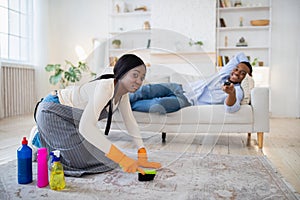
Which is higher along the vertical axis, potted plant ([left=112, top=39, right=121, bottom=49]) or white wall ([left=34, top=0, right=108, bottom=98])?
white wall ([left=34, top=0, right=108, bottom=98])

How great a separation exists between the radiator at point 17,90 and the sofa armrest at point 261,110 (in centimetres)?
301

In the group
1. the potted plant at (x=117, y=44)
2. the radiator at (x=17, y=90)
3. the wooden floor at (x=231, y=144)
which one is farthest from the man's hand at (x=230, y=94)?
the radiator at (x=17, y=90)

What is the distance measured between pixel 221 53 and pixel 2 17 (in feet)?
10.1

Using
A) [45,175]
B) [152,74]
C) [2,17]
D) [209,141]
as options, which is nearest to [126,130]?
[152,74]

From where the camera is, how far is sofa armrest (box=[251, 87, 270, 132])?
7.24 feet

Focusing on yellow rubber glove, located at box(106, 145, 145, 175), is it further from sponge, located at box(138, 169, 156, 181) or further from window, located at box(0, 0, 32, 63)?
window, located at box(0, 0, 32, 63)

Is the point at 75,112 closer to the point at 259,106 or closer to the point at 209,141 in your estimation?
the point at 209,141

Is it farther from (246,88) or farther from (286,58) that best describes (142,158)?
(286,58)

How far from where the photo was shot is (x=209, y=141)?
2.09 meters

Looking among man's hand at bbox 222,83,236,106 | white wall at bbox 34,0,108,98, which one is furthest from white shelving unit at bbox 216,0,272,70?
man's hand at bbox 222,83,236,106

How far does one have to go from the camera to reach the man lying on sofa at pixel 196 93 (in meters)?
1.52

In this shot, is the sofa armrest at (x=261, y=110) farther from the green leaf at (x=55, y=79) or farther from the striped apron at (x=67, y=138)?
the green leaf at (x=55, y=79)

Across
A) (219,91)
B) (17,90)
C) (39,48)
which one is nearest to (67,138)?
(219,91)

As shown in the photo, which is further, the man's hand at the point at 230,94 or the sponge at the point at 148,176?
the man's hand at the point at 230,94
